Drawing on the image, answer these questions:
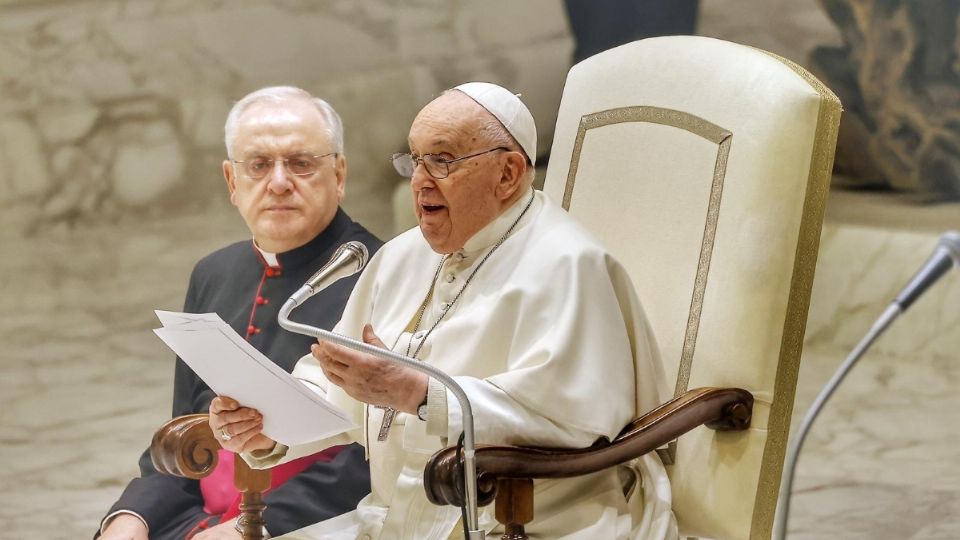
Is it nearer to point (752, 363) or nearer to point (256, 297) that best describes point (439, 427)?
point (752, 363)

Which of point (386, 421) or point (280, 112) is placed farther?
point (280, 112)

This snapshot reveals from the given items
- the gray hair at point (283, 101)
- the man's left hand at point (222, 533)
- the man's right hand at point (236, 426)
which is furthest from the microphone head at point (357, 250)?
the gray hair at point (283, 101)

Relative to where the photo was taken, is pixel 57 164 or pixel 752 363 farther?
pixel 57 164

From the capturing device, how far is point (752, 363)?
2.74 m

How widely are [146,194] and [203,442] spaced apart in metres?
4.86

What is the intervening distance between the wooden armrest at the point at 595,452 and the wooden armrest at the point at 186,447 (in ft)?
2.67

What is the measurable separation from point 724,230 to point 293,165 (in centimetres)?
114

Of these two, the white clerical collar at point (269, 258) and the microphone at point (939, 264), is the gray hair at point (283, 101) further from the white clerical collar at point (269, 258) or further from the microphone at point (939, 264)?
the microphone at point (939, 264)

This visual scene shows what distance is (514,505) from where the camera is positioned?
99.0 inches

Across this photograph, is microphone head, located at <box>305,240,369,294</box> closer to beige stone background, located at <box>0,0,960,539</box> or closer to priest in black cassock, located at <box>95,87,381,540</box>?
priest in black cassock, located at <box>95,87,381,540</box>

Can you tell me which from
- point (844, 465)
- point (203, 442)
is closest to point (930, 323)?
point (844, 465)

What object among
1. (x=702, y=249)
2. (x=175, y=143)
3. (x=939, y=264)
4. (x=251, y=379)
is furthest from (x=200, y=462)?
(x=175, y=143)

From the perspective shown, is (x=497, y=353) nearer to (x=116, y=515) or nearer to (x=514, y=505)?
(x=514, y=505)

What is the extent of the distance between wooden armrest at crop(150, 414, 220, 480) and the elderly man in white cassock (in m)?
0.15
